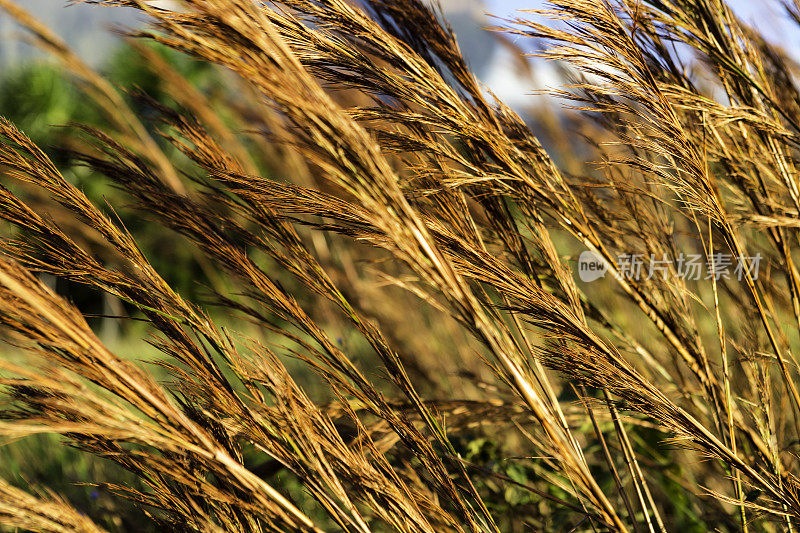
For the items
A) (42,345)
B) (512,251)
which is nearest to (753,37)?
(512,251)

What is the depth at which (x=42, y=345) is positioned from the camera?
74cm

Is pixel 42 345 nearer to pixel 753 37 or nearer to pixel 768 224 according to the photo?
pixel 768 224

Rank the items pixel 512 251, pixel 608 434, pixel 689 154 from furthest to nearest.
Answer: pixel 608 434 → pixel 512 251 → pixel 689 154

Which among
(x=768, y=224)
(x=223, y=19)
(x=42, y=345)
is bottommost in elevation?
(x=42, y=345)

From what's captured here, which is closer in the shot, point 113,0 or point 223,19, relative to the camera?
point 223,19

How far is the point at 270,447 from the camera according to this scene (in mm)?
850

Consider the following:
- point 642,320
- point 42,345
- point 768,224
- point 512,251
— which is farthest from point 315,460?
point 642,320

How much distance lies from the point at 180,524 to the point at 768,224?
45.7 inches

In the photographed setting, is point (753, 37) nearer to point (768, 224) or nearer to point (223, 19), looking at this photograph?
point (768, 224)

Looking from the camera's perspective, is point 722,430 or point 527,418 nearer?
point 722,430

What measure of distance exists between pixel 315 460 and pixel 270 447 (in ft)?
0.24

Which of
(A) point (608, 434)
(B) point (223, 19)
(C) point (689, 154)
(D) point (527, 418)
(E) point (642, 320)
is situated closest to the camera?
(B) point (223, 19)

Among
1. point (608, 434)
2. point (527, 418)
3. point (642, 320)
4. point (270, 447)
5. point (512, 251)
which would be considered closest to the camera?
point (270, 447)

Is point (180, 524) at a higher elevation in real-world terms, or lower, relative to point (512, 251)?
lower
